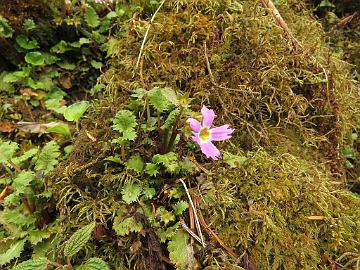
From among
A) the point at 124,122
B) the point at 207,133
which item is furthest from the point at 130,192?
the point at 207,133

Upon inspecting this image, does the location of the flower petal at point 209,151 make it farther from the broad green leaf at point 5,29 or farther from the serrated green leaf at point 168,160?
the broad green leaf at point 5,29

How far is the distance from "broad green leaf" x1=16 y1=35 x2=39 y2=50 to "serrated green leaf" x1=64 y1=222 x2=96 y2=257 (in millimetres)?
1342

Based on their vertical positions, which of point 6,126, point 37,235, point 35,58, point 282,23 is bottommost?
point 6,126

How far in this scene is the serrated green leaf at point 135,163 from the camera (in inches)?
65.7

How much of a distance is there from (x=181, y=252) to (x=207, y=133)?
49cm

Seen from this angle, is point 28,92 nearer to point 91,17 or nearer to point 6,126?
point 6,126

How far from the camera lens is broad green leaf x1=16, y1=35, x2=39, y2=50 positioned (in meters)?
2.40

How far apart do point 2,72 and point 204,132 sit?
1.40 metres

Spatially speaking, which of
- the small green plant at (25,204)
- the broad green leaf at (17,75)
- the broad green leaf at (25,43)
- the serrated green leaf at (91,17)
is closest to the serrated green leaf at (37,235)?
the small green plant at (25,204)

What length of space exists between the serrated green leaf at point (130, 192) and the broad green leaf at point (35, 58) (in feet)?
3.69

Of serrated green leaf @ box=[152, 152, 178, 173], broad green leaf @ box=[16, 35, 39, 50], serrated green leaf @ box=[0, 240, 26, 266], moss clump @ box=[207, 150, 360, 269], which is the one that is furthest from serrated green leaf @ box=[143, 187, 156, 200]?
broad green leaf @ box=[16, 35, 39, 50]

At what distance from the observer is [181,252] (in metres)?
1.54

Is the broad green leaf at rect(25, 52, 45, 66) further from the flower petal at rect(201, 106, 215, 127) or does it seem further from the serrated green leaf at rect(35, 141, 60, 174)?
the flower petal at rect(201, 106, 215, 127)

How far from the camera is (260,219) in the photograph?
1618mm
